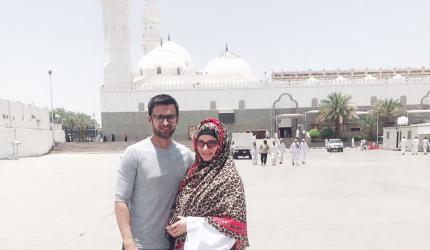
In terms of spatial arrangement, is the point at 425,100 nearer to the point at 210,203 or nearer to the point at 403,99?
the point at 403,99

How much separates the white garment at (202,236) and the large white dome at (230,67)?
45002 millimetres

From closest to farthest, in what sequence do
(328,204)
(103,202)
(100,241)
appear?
(100,241) < (328,204) < (103,202)

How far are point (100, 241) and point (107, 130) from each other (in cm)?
3945

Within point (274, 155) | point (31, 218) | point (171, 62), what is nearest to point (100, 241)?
point (31, 218)

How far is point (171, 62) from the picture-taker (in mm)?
47250

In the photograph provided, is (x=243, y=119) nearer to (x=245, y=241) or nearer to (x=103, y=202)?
(x=103, y=202)

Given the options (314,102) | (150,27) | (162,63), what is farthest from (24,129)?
(314,102)

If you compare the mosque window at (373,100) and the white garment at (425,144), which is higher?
the mosque window at (373,100)

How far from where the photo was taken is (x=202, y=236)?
6.54ft

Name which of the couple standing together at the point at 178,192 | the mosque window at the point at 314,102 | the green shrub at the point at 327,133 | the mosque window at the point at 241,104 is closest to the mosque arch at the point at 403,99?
the mosque window at the point at 314,102

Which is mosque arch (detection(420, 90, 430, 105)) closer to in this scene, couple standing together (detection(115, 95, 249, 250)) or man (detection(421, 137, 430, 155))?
man (detection(421, 137, 430, 155))

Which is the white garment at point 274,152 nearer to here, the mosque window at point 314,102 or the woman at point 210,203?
the woman at point 210,203

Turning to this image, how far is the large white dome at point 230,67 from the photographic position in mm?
47312

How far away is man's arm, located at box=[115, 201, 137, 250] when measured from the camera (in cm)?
208
